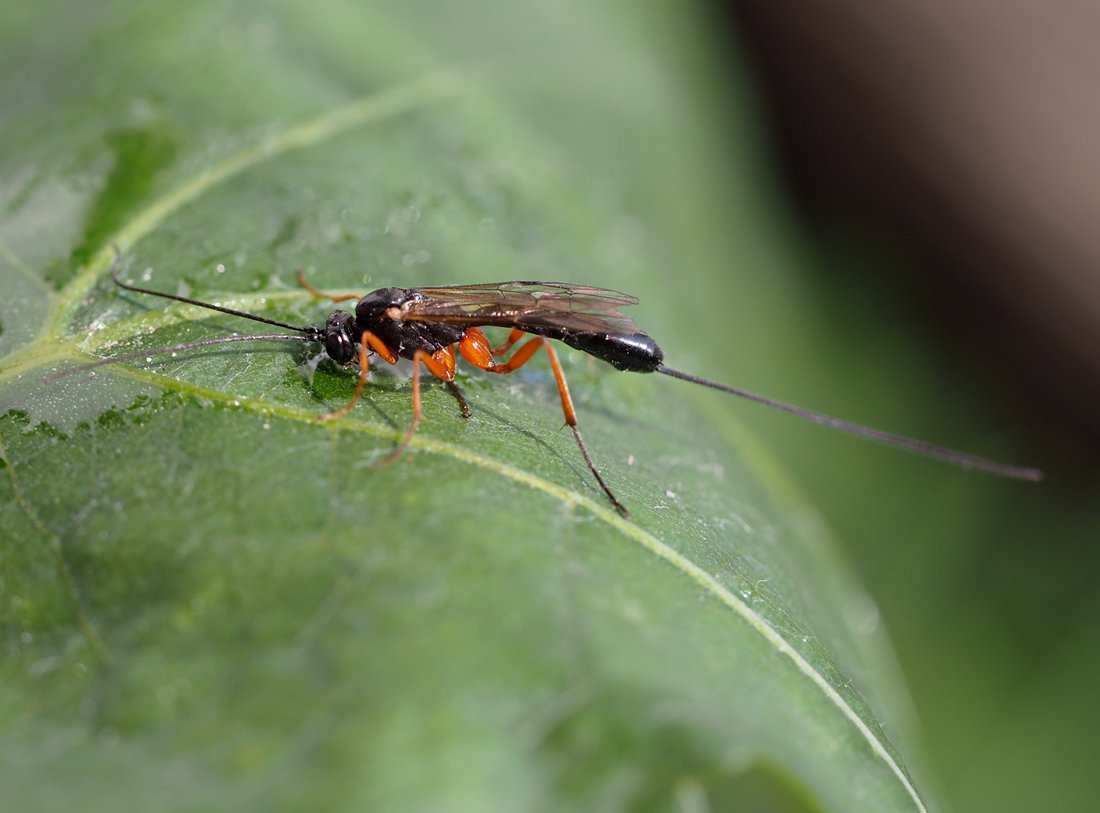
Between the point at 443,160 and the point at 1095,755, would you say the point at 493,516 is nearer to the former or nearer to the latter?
the point at 443,160

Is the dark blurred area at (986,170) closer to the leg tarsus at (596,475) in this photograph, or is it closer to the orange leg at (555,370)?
the orange leg at (555,370)

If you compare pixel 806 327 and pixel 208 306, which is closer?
pixel 208 306

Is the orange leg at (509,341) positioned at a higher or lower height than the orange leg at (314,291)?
lower

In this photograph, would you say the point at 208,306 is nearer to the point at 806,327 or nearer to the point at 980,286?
the point at 806,327

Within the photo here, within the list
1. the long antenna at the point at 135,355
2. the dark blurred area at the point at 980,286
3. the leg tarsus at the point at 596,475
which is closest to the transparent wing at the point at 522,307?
the leg tarsus at the point at 596,475

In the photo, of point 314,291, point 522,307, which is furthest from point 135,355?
point 522,307

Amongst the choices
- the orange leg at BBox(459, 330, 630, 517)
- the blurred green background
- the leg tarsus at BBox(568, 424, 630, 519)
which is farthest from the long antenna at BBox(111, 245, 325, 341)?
the leg tarsus at BBox(568, 424, 630, 519)

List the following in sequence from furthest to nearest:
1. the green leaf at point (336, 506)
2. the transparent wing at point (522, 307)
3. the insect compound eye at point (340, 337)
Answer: the transparent wing at point (522, 307)
the insect compound eye at point (340, 337)
the green leaf at point (336, 506)
